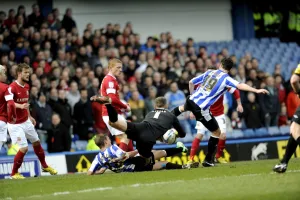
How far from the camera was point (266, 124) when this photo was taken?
2459 centimetres

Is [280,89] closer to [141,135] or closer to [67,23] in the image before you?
[67,23]

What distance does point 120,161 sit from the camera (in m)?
15.1

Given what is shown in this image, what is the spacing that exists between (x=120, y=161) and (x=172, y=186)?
9.93ft

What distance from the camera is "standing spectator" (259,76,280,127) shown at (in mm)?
24609

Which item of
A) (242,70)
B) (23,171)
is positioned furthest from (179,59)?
(23,171)

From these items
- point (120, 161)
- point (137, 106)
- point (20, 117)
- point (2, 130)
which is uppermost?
point (20, 117)

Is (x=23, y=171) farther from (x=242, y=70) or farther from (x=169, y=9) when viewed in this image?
(x=169, y=9)

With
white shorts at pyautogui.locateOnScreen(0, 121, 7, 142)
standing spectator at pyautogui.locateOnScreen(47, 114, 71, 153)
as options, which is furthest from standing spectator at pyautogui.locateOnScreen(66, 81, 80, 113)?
white shorts at pyautogui.locateOnScreen(0, 121, 7, 142)

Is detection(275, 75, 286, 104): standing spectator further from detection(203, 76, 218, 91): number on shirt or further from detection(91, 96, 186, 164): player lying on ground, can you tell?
detection(91, 96, 186, 164): player lying on ground

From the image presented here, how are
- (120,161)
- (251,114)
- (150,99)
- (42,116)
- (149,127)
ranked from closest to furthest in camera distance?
(149,127)
(120,161)
(42,116)
(150,99)
(251,114)

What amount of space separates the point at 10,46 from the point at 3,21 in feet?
3.42

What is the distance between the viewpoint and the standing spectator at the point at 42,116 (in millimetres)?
20828

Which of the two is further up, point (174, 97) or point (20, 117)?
point (20, 117)

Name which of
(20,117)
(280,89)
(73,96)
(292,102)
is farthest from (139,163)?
(280,89)
